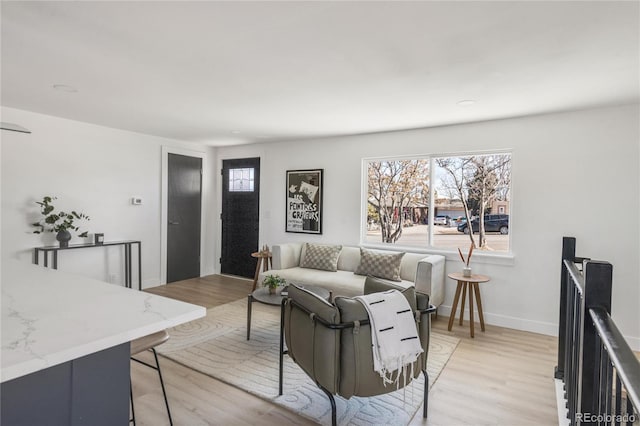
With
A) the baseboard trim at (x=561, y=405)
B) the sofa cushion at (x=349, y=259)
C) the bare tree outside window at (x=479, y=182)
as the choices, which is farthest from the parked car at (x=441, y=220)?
the baseboard trim at (x=561, y=405)

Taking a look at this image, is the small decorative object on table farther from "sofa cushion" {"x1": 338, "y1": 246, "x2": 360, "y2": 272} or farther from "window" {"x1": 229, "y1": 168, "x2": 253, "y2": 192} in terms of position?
"window" {"x1": 229, "y1": 168, "x2": 253, "y2": 192}

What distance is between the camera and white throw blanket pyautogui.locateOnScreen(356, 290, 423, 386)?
6.20ft

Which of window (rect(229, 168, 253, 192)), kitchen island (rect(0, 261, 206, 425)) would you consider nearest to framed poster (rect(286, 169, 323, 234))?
window (rect(229, 168, 253, 192))

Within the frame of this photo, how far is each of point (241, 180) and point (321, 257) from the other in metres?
2.29

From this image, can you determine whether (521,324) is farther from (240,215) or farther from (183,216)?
(183,216)

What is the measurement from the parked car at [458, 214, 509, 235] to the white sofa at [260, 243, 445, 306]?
554mm

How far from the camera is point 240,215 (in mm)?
6078

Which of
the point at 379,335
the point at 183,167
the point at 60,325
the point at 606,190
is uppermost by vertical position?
the point at 183,167

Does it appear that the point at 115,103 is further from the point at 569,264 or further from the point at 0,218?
the point at 569,264

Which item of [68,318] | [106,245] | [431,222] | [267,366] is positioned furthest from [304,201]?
Answer: [68,318]

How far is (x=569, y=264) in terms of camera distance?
6.51 ft

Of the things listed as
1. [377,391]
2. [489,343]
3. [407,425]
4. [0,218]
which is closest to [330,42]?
[377,391]

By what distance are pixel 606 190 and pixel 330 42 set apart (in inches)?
122

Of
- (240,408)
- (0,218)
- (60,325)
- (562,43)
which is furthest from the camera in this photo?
(0,218)
